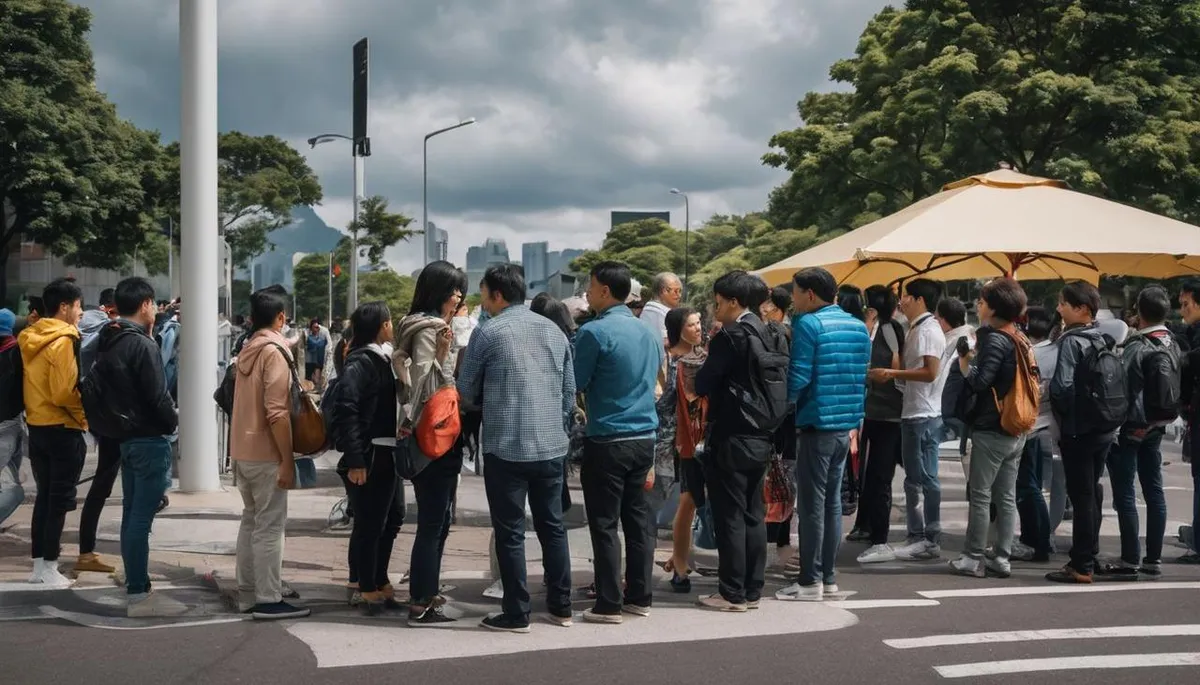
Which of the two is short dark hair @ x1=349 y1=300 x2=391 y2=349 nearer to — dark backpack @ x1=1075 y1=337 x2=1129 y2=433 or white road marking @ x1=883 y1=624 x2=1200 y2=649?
white road marking @ x1=883 y1=624 x2=1200 y2=649

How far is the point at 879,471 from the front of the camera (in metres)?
8.44

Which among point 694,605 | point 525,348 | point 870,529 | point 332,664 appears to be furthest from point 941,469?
point 332,664

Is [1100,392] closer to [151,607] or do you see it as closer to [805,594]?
[805,594]

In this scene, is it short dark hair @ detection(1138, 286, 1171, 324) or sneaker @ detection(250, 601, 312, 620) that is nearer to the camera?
sneaker @ detection(250, 601, 312, 620)

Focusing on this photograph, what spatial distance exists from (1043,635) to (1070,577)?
1576mm

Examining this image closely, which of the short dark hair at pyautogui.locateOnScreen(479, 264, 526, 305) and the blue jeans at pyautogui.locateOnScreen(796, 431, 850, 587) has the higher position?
the short dark hair at pyautogui.locateOnScreen(479, 264, 526, 305)

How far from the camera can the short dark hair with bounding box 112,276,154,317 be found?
6.51 m

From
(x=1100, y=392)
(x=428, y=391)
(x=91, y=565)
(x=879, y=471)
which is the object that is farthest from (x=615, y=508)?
(x=91, y=565)

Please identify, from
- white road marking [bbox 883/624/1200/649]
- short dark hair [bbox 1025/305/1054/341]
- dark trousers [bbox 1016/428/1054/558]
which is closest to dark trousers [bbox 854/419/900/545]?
dark trousers [bbox 1016/428/1054/558]

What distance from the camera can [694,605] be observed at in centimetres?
674

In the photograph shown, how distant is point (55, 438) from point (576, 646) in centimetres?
360

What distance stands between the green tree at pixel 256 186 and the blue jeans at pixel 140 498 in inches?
2008

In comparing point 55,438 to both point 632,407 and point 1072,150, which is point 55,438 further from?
point 1072,150

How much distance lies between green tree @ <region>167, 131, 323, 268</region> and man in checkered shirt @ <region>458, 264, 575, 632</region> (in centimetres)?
5191
